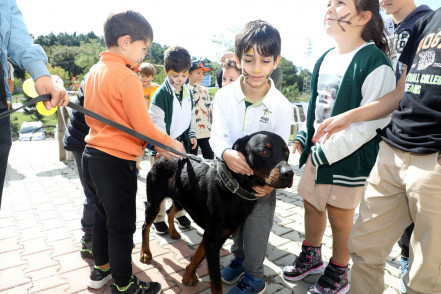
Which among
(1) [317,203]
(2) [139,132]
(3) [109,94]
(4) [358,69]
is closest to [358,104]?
(4) [358,69]

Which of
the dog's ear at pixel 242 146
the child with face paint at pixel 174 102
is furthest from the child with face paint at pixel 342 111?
the child with face paint at pixel 174 102

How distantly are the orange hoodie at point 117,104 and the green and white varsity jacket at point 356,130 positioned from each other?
130 cm

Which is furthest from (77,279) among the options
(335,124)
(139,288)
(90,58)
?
(90,58)

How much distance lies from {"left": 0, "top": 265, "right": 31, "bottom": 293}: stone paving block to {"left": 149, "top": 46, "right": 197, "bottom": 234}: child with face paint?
4.78 ft

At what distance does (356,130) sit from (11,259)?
12.1 feet

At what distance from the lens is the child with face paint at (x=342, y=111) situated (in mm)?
2076

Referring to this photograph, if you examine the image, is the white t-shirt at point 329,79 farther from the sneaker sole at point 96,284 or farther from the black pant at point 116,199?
the sneaker sole at point 96,284

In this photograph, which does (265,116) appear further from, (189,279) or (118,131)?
(189,279)

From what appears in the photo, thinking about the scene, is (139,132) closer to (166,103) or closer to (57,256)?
(166,103)

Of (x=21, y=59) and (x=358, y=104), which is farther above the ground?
(x=21, y=59)

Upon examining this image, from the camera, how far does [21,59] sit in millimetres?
1900

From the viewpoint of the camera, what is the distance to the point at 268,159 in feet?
6.74

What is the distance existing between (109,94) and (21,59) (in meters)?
0.60

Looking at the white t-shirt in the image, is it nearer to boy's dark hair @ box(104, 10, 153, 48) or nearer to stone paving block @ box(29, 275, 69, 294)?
boy's dark hair @ box(104, 10, 153, 48)
